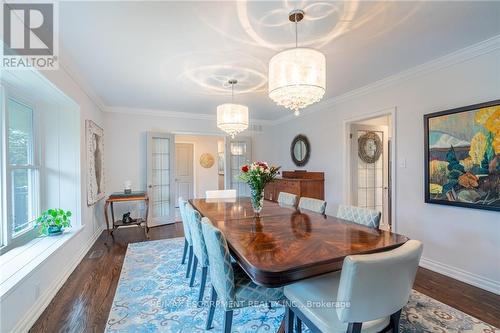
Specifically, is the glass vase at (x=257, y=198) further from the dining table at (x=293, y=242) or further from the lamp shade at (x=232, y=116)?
the lamp shade at (x=232, y=116)

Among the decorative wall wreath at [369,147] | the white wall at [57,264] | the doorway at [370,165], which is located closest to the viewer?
the white wall at [57,264]

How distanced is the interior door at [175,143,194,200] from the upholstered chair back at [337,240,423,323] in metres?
6.87

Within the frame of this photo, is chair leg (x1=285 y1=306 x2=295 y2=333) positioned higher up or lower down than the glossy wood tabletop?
lower down

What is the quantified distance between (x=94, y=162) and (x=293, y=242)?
3.70 meters

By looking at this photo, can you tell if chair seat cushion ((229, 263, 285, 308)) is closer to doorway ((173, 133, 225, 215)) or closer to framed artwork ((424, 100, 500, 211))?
framed artwork ((424, 100, 500, 211))

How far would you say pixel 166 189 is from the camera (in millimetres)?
5227

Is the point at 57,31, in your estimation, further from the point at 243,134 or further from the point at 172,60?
the point at 243,134

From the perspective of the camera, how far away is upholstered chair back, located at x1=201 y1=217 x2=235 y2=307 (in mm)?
1471

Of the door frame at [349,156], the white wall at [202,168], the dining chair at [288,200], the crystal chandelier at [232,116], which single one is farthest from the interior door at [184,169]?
the door frame at [349,156]

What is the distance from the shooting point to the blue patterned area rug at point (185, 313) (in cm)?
185

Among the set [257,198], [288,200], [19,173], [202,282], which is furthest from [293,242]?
[19,173]

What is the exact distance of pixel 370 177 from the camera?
4.45m

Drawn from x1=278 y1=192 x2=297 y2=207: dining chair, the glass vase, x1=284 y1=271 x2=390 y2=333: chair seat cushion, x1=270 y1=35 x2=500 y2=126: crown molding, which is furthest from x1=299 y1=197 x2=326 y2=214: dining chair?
x1=270 y1=35 x2=500 y2=126: crown molding

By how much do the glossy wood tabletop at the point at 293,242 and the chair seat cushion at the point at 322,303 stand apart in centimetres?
21
